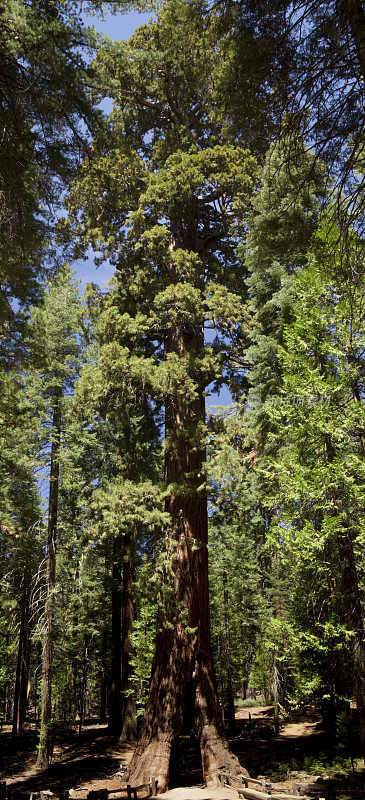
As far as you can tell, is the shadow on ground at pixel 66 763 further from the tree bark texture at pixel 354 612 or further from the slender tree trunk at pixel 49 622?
the tree bark texture at pixel 354 612

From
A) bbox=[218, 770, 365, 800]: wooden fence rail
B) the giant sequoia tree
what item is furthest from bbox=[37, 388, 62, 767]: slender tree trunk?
bbox=[218, 770, 365, 800]: wooden fence rail

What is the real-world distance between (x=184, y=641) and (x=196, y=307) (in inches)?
258

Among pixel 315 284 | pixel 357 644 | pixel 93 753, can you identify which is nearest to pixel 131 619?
pixel 93 753

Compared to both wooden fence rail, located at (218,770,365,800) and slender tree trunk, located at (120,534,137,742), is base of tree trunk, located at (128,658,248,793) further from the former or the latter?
slender tree trunk, located at (120,534,137,742)

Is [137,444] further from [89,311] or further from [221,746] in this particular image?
[221,746]

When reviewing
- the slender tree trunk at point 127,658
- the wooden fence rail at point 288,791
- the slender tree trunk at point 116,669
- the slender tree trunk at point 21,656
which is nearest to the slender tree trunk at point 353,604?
the wooden fence rail at point 288,791

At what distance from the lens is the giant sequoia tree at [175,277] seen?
29.0 feet

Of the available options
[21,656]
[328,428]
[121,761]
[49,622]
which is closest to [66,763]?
[121,761]

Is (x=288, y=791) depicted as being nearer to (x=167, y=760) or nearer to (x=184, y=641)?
(x=167, y=760)

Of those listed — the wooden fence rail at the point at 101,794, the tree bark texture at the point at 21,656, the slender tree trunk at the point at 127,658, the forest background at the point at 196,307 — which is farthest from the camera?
the tree bark texture at the point at 21,656

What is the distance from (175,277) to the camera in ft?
37.0

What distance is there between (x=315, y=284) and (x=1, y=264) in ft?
22.1

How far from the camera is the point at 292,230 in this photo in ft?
41.7

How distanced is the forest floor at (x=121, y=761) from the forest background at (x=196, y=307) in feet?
3.13
